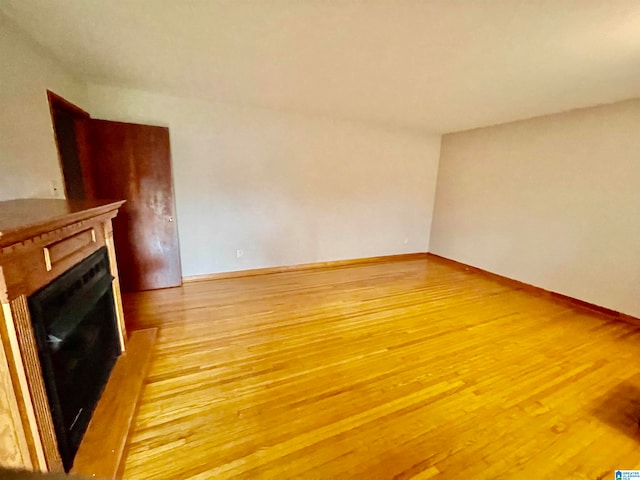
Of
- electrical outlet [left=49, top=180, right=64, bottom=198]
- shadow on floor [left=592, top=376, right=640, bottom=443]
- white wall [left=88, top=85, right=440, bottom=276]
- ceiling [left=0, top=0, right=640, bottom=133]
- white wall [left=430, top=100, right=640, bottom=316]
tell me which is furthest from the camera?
white wall [left=88, top=85, right=440, bottom=276]

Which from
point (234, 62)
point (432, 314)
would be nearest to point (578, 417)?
point (432, 314)

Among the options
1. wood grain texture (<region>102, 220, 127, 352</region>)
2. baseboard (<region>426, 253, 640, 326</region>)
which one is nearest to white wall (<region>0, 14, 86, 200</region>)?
wood grain texture (<region>102, 220, 127, 352</region>)

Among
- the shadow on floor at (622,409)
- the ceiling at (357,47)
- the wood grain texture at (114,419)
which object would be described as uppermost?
the ceiling at (357,47)

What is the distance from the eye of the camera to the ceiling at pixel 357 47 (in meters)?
1.55

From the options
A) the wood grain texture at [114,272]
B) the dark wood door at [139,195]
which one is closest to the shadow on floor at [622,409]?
the wood grain texture at [114,272]

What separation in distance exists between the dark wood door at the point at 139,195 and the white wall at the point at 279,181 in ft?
0.60

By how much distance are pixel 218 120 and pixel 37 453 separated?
3.45 meters

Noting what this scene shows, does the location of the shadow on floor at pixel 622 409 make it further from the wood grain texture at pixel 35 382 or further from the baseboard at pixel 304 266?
the baseboard at pixel 304 266

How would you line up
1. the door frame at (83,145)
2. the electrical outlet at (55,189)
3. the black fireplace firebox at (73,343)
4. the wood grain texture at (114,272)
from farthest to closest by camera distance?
1. the door frame at (83,145)
2. the electrical outlet at (55,189)
3. the wood grain texture at (114,272)
4. the black fireplace firebox at (73,343)

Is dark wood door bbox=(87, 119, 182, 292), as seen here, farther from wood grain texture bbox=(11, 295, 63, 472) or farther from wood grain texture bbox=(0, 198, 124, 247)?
wood grain texture bbox=(11, 295, 63, 472)

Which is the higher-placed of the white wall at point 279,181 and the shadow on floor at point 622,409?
the white wall at point 279,181

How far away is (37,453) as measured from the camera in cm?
109

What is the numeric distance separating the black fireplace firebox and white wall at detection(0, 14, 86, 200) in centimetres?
78

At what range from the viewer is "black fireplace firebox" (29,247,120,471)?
117cm
